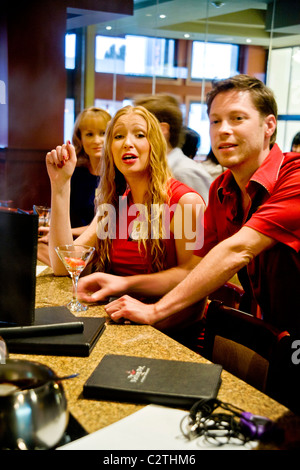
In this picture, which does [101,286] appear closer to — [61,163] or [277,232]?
[61,163]

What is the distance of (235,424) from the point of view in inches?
34.5

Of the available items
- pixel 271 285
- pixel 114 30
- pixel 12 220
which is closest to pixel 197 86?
pixel 114 30

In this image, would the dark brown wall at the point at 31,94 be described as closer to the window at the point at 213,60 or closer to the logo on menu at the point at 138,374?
the window at the point at 213,60

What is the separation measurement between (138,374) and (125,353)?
0.20m

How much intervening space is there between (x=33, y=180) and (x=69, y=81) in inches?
121

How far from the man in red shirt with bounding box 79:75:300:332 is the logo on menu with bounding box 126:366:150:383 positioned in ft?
1.34

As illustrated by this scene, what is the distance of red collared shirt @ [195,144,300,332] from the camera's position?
5.44ft

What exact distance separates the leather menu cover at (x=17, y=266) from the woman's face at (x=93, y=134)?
232cm

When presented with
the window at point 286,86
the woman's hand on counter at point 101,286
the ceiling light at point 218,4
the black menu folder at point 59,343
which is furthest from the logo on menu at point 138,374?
the ceiling light at point 218,4

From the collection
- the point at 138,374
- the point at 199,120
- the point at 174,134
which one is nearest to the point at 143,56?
the point at 199,120

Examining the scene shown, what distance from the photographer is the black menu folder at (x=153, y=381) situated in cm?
97

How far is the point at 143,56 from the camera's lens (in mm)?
7238

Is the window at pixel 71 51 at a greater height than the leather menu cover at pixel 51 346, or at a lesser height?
greater

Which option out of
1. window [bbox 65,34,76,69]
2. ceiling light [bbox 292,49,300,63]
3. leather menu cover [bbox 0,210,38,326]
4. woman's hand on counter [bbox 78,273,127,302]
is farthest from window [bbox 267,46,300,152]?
leather menu cover [bbox 0,210,38,326]
